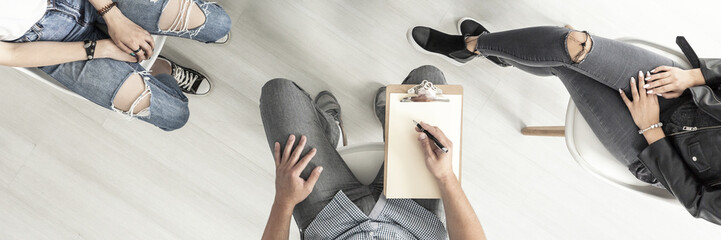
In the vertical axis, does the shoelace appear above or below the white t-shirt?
below

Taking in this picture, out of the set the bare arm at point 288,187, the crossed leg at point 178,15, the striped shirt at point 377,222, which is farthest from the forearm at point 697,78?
the crossed leg at point 178,15

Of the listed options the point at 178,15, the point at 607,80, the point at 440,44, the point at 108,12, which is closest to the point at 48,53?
the point at 108,12

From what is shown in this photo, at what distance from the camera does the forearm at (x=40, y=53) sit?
0.98 metres

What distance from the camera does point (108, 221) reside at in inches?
61.9

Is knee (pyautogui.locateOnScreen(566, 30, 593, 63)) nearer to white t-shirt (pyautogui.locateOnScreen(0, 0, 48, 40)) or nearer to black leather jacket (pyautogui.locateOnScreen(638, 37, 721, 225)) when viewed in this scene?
black leather jacket (pyautogui.locateOnScreen(638, 37, 721, 225))

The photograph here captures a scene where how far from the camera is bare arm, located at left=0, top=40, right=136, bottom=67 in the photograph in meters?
0.98

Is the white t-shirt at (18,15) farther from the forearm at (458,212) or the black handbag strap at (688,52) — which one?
the black handbag strap at (688,52)

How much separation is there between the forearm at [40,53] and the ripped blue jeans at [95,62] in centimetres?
3

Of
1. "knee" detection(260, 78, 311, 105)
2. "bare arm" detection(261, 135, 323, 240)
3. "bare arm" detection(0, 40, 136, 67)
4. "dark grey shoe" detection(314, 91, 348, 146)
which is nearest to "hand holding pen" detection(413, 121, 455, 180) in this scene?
"bare arm" detection(261, 135, 323, 240)

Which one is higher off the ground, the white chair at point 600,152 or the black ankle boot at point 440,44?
the white chair at point 600,152

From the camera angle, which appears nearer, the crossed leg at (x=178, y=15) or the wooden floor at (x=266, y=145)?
the crossed leg at (x=178, y=15)

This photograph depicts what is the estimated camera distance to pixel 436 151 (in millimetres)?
1024

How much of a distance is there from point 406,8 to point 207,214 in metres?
1.08

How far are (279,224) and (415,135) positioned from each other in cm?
40
